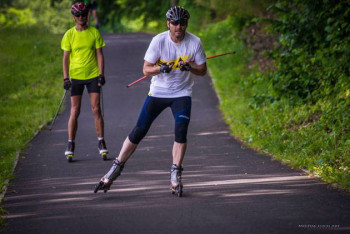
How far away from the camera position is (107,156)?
1090 centimetres

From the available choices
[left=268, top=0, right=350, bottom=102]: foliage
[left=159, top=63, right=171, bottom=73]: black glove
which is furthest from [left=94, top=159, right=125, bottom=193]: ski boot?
[left=268, top=0, right=350, bottom=102]: foliage

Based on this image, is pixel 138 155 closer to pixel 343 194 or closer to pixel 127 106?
pixel 343 194

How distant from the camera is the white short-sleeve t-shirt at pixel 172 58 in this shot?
25.4 ft

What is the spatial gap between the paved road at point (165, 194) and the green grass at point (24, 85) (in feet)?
1.19

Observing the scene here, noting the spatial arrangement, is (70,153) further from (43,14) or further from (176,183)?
(43,14)

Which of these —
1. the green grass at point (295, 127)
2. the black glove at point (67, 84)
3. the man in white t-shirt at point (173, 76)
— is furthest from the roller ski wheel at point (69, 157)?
the green grass at point (295, 127)

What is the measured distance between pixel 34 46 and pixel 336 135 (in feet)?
52.5

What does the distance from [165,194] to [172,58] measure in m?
1.46

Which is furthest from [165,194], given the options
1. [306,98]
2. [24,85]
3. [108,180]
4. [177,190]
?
[24,85]

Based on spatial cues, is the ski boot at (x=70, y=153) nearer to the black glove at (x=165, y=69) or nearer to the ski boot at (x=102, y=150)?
the ski boot at (x=102, y=150)

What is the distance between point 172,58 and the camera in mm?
7758

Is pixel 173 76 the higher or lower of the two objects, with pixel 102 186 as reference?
higher

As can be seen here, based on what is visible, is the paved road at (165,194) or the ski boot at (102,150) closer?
the paved road at (165,194)

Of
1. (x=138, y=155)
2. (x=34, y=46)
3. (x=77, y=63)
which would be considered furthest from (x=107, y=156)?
(x=34, y=46)
